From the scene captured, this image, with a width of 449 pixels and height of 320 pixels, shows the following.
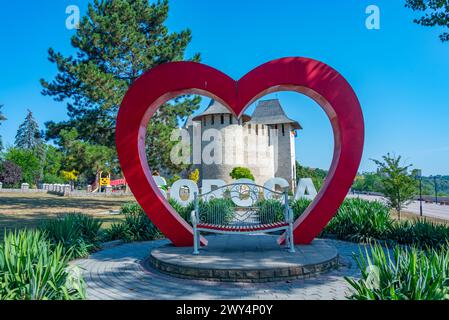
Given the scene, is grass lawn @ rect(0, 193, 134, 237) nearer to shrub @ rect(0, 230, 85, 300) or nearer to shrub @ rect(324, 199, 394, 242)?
shrub @ rect(0, 230, 85, 300)

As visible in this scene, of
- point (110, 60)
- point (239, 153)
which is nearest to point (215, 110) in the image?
point (239, 153)

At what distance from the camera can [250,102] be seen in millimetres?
5715

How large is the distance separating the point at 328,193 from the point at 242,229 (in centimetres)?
177

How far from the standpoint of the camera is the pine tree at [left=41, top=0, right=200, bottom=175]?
16.8m

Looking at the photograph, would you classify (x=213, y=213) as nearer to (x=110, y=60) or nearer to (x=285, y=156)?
(x=110, y=60)

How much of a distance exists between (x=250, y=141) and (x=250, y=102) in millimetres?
28250

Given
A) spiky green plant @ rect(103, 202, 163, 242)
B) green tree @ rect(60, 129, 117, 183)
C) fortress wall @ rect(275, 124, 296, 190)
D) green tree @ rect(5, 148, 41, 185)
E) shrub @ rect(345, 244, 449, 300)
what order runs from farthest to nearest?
green tree @ rect(5, 148, 41, 185), fortress wall @ rect(275, 124, 296, 190), green tree @ rect(60, 129, 117, 183), spiky green plant @ rect(103, 202, 163, 242), shrub @ rect(345, 244, 449, 300)

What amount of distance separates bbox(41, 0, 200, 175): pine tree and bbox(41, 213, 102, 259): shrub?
1149 centimetres

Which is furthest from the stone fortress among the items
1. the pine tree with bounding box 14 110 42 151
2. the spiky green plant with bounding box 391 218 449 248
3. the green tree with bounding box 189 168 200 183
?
the pine tree with bounding box 14 110 42 151

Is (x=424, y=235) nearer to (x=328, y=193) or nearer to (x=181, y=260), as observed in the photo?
(x=328, y=193)

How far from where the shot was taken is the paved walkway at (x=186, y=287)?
3.88m

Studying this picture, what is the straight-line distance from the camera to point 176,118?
66.0 ft

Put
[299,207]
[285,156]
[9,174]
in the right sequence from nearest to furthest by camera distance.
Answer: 1. [299,207]
2. [285,156]
3. [9,174]
